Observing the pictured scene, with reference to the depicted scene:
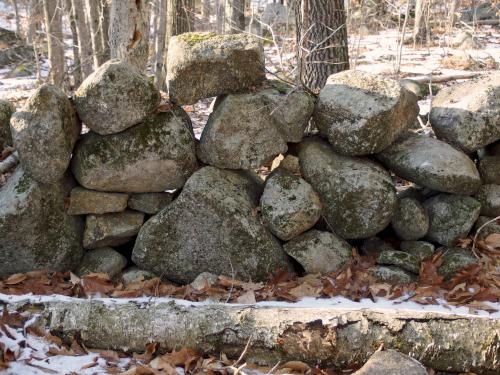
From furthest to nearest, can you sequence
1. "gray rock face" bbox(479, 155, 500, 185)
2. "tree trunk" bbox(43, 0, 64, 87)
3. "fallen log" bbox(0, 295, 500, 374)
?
1. "tree trunk" bbox(43, 0, 64, 87)
2. "gray rock face" bbox(479, 155, 500, 185)
3. "fallen log" bbox(0, 295, 500, 374)

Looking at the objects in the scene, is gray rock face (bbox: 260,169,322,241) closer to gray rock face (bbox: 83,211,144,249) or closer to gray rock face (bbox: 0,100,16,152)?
gray rock face (bbox: 83,211,144,249)

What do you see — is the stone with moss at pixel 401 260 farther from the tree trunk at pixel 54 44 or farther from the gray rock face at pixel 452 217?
the tree trunk at pixel 54 44

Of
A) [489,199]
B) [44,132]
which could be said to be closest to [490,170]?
[489,199]

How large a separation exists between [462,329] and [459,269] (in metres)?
1.28

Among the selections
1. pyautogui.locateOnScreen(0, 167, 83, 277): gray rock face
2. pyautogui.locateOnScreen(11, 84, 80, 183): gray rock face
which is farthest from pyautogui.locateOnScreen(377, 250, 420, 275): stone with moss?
pyautogui.locateOnScreen(11, 84, 80, 183): gray rock face

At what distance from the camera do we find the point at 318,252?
459 centimetres

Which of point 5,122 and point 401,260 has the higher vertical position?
point 5,122

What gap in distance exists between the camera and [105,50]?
32.1 ft

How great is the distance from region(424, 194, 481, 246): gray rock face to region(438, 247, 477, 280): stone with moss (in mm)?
156

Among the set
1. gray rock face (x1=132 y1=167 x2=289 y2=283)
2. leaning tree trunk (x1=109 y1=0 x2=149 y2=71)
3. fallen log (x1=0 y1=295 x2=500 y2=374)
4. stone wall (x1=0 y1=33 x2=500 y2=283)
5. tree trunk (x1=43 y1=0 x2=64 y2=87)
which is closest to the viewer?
fallen log (x1=0 y1=295 x2=500 y2=374)

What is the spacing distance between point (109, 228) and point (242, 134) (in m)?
1.50

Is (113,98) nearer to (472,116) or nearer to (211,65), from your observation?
(211,65)

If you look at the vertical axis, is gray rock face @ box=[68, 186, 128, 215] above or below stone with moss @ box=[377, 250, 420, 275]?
above

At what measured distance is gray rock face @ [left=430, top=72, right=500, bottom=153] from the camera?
4660 mm
